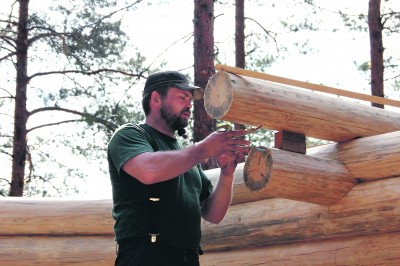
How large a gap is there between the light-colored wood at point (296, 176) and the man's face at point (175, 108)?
1.92 feet

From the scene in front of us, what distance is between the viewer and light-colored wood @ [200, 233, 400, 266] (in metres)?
5.12

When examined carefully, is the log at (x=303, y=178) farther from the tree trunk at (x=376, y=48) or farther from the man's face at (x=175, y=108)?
the tree trunk at (x=376, y=48)

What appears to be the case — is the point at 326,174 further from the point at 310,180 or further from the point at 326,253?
the point at 326,253

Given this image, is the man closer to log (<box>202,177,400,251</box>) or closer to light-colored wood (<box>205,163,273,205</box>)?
log (<box>202,177,400,251</box>)

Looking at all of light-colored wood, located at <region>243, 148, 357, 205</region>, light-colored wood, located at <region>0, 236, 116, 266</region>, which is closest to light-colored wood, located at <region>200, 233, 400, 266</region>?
light-colored wood, located at <region>243, 148, 357, 205</region>

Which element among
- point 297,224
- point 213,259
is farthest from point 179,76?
point 213,259

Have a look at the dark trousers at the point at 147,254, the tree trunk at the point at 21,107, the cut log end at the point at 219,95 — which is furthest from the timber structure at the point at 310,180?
the tree trunk at the point at 21,107

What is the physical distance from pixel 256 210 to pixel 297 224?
0.54 meters

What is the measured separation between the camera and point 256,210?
6.13m

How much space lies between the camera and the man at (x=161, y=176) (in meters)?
4.27

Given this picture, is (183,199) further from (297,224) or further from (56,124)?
(56,124)

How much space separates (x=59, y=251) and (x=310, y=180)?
2.90 metres

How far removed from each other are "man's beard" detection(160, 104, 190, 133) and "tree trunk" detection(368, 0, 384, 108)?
8588mm

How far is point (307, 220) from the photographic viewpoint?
5.59 meters
